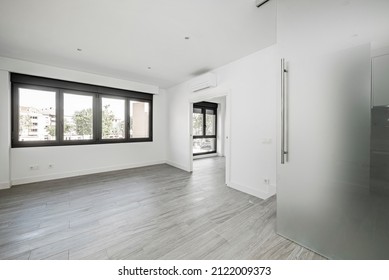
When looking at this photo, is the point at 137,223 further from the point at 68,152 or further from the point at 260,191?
the point at 68,152

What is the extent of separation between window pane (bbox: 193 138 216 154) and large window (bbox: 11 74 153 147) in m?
2.57

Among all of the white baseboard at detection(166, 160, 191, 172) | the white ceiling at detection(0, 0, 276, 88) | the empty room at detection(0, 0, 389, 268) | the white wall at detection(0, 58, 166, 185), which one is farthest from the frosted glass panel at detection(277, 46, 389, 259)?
the white wall at detection(0, 58, 166, 185)

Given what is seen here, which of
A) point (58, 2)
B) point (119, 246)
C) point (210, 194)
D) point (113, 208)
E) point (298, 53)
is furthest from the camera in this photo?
point (210, 194)

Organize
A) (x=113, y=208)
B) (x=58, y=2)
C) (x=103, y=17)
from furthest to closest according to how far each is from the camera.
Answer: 1. (x=113, y=208)
2. (x=103, y=17)
3. (x=58, y=2)

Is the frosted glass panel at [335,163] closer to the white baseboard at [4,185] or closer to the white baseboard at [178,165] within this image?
the white baseboard at [178,165]

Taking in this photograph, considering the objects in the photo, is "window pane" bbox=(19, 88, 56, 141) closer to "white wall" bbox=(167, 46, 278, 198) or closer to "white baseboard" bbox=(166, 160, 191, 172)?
"white baseboard" bbox=(166, 160, 191, 172)

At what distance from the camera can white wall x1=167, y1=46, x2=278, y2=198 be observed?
265 centimetres

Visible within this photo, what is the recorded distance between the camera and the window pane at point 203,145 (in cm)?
706

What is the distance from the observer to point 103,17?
1973 mm

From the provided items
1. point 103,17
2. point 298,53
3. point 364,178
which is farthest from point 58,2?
point 364,178

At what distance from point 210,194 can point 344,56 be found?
2607 mm
